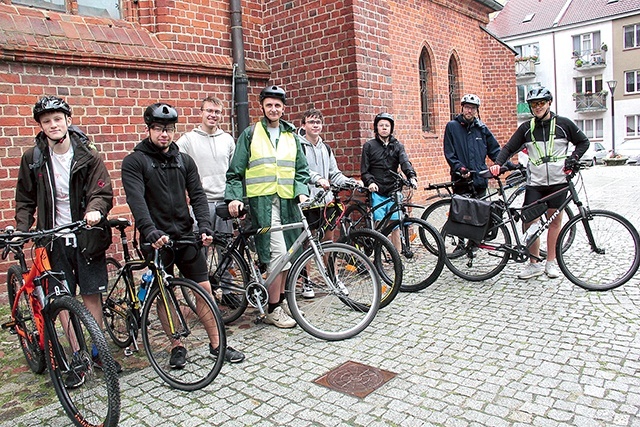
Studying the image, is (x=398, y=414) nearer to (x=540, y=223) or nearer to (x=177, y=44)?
(x=540, y=223)

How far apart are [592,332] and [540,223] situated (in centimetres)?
168

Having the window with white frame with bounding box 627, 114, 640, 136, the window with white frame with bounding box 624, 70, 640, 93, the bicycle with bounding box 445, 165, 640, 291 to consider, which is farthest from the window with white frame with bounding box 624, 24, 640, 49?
the bicycle with bounding box 445, 165, 640, 291

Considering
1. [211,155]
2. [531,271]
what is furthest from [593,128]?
[211,155]

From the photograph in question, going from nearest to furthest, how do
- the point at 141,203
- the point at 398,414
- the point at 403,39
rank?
the point at 398,414 → the point at 141,203 → the point at 403,39

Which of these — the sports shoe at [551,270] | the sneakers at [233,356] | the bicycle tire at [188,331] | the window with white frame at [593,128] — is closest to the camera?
the bicycle tire at [188,331]

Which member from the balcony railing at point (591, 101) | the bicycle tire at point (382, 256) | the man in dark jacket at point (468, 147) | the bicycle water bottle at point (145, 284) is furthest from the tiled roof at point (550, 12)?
the bicycle water bottle at point (145, 284)

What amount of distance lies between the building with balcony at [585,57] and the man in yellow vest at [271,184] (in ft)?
128

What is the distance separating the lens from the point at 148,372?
3.90m

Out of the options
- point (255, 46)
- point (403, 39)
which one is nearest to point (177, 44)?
point (255, 46)

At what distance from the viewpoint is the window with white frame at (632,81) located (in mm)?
39500

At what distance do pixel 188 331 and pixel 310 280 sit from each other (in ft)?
3.60

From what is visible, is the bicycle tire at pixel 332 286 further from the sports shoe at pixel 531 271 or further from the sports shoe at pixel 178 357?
the sports shoe at pixel 531 271

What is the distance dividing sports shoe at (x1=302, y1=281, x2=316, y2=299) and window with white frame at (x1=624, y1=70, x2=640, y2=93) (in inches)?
1719

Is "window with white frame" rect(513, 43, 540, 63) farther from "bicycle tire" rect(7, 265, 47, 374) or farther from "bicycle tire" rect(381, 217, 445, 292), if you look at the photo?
"bicycle tire" rect(7, 265, 47, 374)
